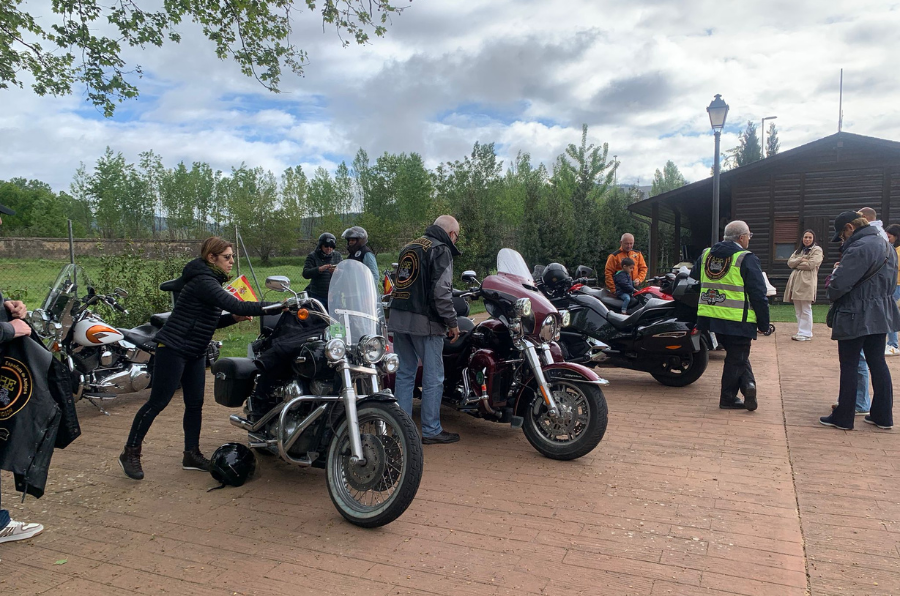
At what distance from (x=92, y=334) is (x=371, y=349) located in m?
4.24

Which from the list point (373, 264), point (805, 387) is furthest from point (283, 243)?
point (805, 387)

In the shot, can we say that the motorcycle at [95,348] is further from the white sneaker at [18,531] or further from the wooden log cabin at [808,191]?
the wooden log cabin at [808,191]

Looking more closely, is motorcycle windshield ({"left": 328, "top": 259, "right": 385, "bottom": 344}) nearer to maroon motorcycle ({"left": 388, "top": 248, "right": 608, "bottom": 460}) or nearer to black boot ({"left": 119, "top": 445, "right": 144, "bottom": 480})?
maroon motorcycle ({"left": 388, "top": 248, "right": 608, "bottom": 460})

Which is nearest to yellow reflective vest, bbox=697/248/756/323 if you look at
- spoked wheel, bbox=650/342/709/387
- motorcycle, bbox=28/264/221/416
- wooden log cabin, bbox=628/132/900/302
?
spoked wheel, bbox=650/342/709/387

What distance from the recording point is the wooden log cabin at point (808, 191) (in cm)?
1809

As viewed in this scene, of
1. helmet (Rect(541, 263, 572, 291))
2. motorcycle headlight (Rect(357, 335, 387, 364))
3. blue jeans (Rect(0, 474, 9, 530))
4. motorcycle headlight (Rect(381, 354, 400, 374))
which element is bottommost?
blue jeans (Rect(0, 474, 9, 530))

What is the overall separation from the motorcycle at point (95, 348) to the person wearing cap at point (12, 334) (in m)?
2.88

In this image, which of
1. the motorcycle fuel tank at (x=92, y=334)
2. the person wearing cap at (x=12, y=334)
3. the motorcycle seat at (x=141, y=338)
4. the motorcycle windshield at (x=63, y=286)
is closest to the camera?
the person wearing cap at (x=12, y=334)

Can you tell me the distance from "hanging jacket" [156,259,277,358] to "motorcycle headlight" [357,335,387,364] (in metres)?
0.96

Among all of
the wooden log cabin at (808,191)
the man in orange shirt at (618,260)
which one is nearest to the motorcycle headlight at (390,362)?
the man in orange shirt at (618,260)

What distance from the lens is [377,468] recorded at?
3.64 meters

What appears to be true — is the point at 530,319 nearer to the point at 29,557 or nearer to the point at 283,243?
the point at 29,557

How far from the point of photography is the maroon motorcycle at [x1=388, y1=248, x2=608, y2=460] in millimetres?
4785

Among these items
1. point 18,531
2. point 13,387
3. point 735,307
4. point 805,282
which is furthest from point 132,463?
point 805,282
